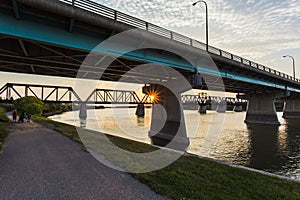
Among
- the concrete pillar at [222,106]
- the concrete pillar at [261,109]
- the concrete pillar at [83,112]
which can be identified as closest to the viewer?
the concrete pillar at [261,109]

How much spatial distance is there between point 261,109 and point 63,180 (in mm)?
68828

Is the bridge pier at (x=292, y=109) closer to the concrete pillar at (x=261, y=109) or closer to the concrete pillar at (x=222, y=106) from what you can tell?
the concrete pillar at (x=261, y=109)

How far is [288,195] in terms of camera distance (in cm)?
798

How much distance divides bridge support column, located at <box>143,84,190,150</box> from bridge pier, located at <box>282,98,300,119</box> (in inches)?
3206

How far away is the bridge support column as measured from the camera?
30531mm

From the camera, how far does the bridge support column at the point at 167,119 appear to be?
30.5 m

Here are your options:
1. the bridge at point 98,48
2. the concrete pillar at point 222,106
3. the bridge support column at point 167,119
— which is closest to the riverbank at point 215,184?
the bridge at point 98,48

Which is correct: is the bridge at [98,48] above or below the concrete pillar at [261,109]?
above

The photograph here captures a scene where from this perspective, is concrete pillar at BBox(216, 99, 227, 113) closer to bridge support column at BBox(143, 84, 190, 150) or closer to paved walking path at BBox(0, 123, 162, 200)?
bridge support column at BBox(143, 84, 190, 150)

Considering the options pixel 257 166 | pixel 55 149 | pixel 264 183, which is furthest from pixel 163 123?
pixel 264 183

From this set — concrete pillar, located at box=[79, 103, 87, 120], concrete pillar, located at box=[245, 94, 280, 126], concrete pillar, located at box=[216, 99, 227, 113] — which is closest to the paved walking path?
concrete pillar, located at box=[245, 94, 280, 126]

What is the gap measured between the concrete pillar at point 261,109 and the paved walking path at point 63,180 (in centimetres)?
6168

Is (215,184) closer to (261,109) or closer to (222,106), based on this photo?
(261,109)

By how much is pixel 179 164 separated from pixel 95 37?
39.1 ft
